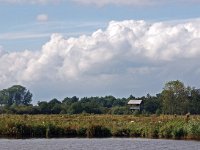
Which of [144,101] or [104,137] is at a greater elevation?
[144,101]

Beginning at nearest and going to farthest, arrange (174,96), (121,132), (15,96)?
(121,132)
(174,96)
(15,96)

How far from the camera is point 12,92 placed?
6722 inches

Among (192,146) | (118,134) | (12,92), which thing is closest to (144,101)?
(12,92)

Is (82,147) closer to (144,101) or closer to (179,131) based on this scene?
(179,131)

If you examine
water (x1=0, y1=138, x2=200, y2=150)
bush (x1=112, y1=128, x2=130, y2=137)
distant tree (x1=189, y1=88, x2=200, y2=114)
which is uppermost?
distant tree (x1=189, y1=88, x2=200, y2=114)

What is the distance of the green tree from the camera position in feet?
364

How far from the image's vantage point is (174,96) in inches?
4400

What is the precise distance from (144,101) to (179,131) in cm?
7806

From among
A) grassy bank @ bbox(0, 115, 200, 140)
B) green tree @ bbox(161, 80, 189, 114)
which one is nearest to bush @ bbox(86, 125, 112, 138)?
grassy bank @ bbox(0, 115, 200, 140)

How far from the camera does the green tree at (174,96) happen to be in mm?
110812

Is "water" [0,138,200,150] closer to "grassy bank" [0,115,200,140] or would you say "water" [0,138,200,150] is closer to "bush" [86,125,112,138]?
"grassy bank" [0,115,200,140]

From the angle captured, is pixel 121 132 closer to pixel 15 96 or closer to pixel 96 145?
pixel 96 145

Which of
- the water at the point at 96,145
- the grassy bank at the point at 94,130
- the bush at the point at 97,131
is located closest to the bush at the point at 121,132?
the grassy bank at the point at 94,130

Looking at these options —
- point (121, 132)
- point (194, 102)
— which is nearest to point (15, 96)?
point (194, 102)
